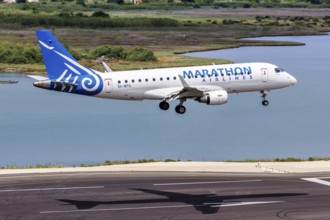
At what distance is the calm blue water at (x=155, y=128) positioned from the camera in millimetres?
101750

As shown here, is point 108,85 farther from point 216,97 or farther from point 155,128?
point 155,128

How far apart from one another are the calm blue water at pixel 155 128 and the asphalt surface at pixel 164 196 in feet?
78.4

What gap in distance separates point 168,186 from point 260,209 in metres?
10.2

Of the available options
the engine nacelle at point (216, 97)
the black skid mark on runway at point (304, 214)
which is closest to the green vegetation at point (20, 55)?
the engine nacelle at point (216, 97)

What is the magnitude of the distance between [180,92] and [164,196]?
111ft

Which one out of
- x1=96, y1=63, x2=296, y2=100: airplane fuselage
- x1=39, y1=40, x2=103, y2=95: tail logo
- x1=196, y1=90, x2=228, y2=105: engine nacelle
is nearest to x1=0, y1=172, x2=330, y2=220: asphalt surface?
x1=39, y1=40, x2=103, y2=95: tail logo

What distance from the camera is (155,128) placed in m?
119

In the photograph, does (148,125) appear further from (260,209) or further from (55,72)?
(260,209)

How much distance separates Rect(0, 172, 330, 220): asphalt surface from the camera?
2292 inches

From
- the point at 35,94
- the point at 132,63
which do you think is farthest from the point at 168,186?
the point at 132,63

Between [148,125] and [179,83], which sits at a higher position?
[179,83]

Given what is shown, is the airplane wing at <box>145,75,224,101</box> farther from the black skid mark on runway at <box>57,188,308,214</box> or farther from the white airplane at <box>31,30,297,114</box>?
the black skid mark on runway at <box>57,188,308,214</box>

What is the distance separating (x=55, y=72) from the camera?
9644 centimetres

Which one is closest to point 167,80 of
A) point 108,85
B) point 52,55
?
point 108,85
